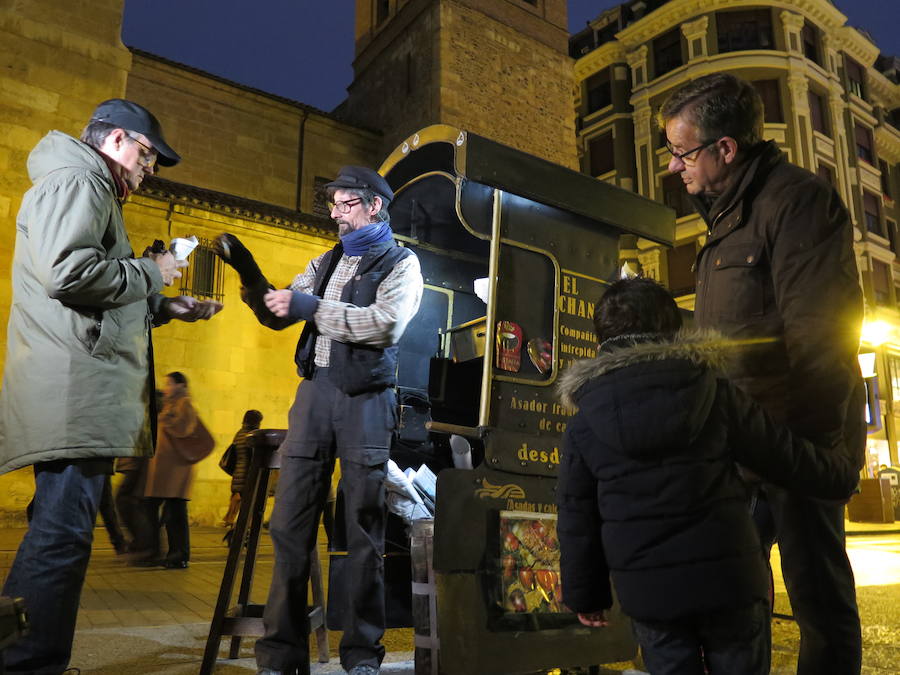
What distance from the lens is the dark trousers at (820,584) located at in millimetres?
2029

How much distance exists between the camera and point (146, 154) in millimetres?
2832

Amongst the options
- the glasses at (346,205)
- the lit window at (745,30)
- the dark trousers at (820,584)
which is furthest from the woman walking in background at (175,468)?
the lit window at (745,30)

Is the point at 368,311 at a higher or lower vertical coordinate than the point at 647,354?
higher

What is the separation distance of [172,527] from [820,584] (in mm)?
6821

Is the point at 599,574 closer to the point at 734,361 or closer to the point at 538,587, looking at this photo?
the point at 734,361

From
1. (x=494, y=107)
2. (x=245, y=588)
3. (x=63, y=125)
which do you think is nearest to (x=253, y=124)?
(x=494, y=107)

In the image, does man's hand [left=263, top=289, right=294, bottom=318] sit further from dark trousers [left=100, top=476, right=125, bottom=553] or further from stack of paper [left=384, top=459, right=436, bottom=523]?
→ dark trousers [left=100, top=476, right=125, bottom=553]

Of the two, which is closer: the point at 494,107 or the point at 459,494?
the point at 459,494

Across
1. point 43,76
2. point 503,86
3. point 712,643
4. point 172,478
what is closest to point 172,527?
point 172,478

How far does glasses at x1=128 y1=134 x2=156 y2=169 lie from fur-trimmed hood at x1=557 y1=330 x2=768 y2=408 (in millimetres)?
1890

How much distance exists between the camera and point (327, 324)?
3.08 metres

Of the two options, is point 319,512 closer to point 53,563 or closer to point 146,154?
point 53,563

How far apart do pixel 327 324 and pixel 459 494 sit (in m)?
0.93

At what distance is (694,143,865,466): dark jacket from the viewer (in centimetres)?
206
